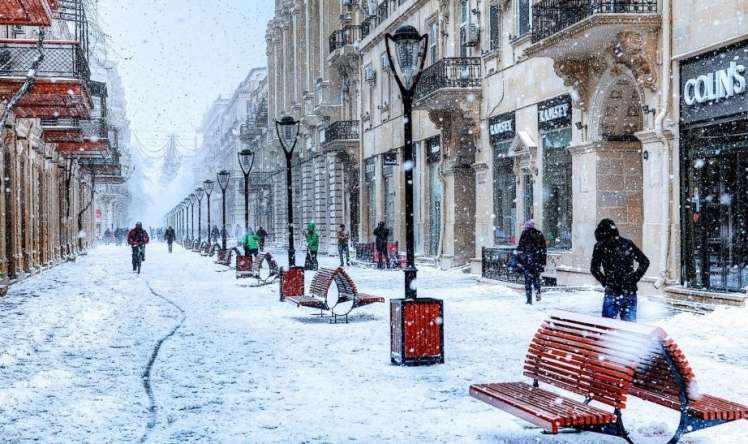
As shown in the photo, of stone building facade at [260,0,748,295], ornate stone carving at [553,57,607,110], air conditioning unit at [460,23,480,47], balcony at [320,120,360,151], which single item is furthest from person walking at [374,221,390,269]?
balcony at [320,120,360,151]

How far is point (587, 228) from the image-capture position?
20.4 m

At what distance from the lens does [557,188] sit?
22422 mm

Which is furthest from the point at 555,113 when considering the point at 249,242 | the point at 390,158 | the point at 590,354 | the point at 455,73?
the point at 590,354

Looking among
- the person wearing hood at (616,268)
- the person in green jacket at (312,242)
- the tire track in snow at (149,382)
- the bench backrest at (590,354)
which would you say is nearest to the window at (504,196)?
the person in green jacket at (312,242)

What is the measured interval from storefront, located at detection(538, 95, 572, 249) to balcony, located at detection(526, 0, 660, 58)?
1.93 meters

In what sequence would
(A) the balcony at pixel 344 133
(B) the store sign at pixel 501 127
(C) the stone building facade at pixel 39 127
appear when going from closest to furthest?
(C) the stone building facade at pixel 39 127, (B) the store sign at pixel 501 127, (A) the balcony at pixel 344 133

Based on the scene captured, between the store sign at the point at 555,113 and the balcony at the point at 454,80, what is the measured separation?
433 centimetres

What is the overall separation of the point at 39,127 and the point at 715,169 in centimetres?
2249

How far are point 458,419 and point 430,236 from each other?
25.1m

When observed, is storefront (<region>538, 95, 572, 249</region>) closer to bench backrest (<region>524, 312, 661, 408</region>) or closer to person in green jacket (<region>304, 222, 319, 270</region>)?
person in green jacket (<region>304, 222, 319, 270</region>)

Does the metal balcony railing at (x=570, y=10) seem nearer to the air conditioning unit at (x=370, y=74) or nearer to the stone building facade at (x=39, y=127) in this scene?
the stone building facade at (x=39, y=127)

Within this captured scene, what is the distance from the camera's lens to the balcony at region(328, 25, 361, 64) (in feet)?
137

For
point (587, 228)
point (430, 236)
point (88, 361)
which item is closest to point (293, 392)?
point (88, 361)

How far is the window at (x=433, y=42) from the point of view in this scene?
31.2 meters
